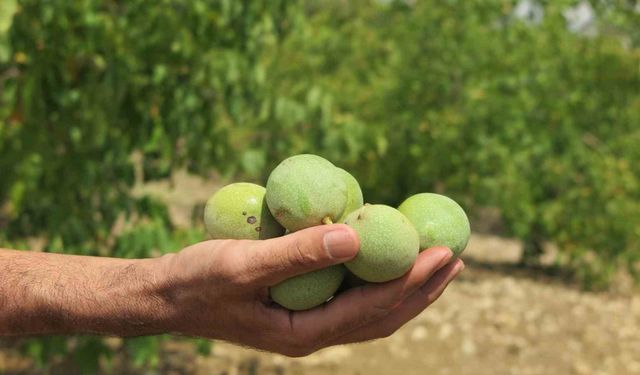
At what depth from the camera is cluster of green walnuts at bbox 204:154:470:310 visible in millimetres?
1639

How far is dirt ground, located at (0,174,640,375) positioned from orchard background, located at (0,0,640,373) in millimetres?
509

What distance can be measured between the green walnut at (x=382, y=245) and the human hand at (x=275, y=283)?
5 centimetres

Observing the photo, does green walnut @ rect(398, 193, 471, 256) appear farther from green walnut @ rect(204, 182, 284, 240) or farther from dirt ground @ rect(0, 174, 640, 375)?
dirt ground @ rect(0, 174, 640, 375)

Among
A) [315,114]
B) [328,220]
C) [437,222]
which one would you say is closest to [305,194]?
[328,220]

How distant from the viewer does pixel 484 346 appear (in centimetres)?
588

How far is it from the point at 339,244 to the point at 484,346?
4.68 metres

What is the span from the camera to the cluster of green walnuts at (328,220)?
1639 millimetres

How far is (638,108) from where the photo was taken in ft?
29.0

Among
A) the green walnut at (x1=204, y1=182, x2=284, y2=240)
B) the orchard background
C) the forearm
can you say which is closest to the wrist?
the forearm

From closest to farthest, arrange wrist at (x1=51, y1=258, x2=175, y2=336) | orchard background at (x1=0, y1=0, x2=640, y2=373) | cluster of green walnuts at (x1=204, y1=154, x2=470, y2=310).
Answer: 1. cluster of green walnuts at (x1=204, y1=154, x2=470, y2=310)
2. wrist at (x1=51, y1=258, x2=175, y2=336)
3. orchard background at (x1=0, y1=0, x2=640, y2=373)

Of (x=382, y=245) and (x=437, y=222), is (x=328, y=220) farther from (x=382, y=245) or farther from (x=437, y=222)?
(x=437, y=222)

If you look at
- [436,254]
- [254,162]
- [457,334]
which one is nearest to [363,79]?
[457,334]

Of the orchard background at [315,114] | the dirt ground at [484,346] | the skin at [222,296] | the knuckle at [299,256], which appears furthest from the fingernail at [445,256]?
the dirt ground at [484,346]

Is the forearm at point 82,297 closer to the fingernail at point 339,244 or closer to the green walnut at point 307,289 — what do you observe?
the green walnut at point 307,289
